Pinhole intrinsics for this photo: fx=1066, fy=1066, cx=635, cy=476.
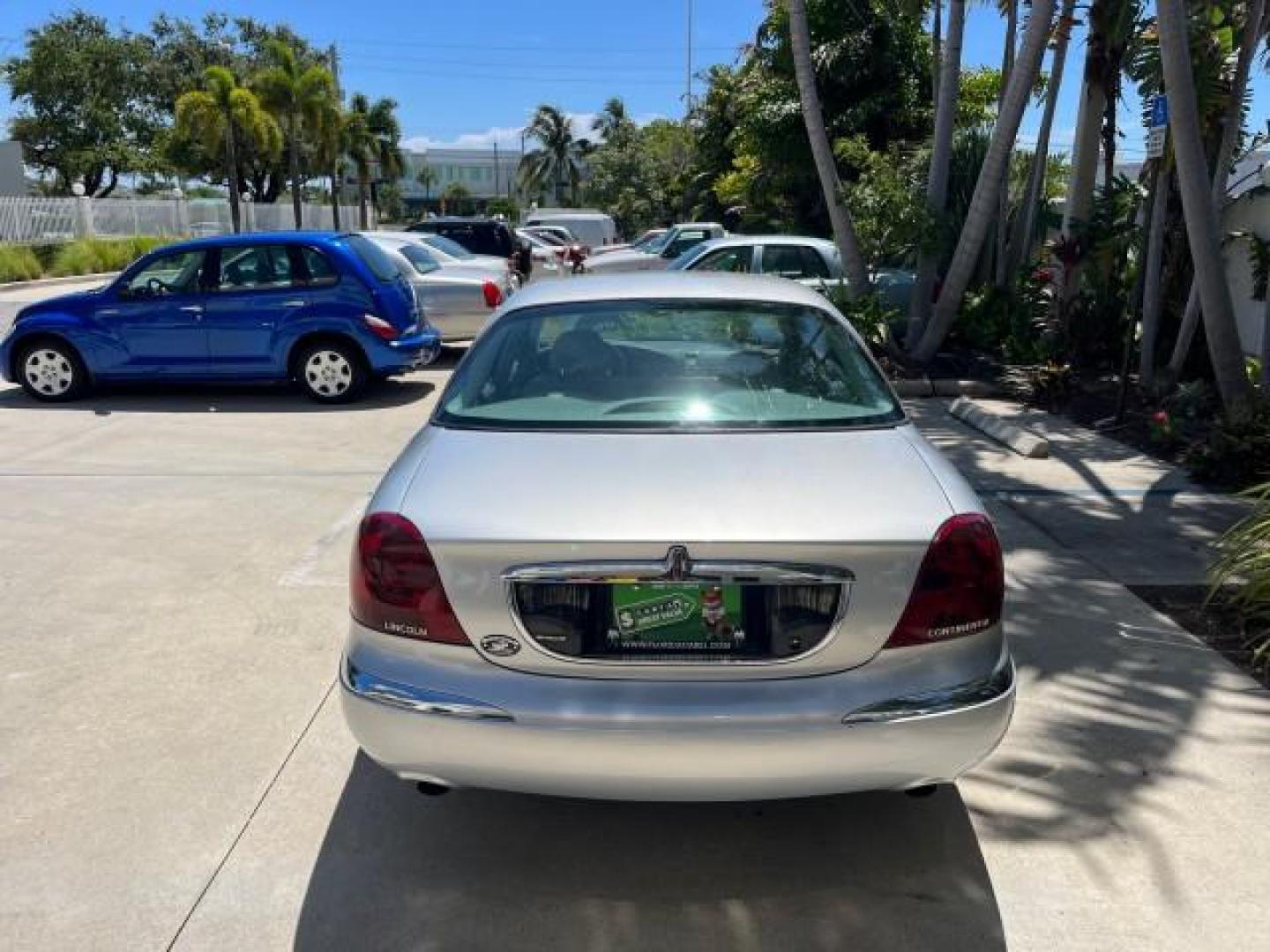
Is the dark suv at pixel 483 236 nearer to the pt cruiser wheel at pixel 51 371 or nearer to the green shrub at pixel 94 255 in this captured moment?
the pt cruiser wheel at pixel 51 371

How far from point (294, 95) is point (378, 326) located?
32315mm

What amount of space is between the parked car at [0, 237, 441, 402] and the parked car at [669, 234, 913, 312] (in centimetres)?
389

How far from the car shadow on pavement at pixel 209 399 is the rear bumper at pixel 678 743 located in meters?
7.82

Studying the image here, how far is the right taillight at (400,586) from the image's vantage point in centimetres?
274

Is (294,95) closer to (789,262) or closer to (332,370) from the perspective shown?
(789,262)

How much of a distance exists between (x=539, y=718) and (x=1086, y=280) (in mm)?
10351

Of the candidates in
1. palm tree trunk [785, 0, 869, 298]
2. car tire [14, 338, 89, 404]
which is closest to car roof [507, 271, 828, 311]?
palm tree trunk [785, 0, 869, 298]

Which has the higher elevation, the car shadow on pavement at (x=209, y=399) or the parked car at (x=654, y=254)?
the parked car at (x=654, y=254)

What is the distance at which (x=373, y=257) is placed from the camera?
34.5 feet

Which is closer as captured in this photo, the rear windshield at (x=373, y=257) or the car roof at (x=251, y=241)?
the car roof at (x=251, y=241)

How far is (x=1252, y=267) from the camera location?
9.91 m

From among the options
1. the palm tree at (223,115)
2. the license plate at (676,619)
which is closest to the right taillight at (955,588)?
the license plate at (676,619)

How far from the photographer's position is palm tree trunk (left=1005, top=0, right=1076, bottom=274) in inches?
472

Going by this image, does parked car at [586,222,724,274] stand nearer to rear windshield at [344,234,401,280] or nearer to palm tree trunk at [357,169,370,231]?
rear windshield at [344,234,401,280]
